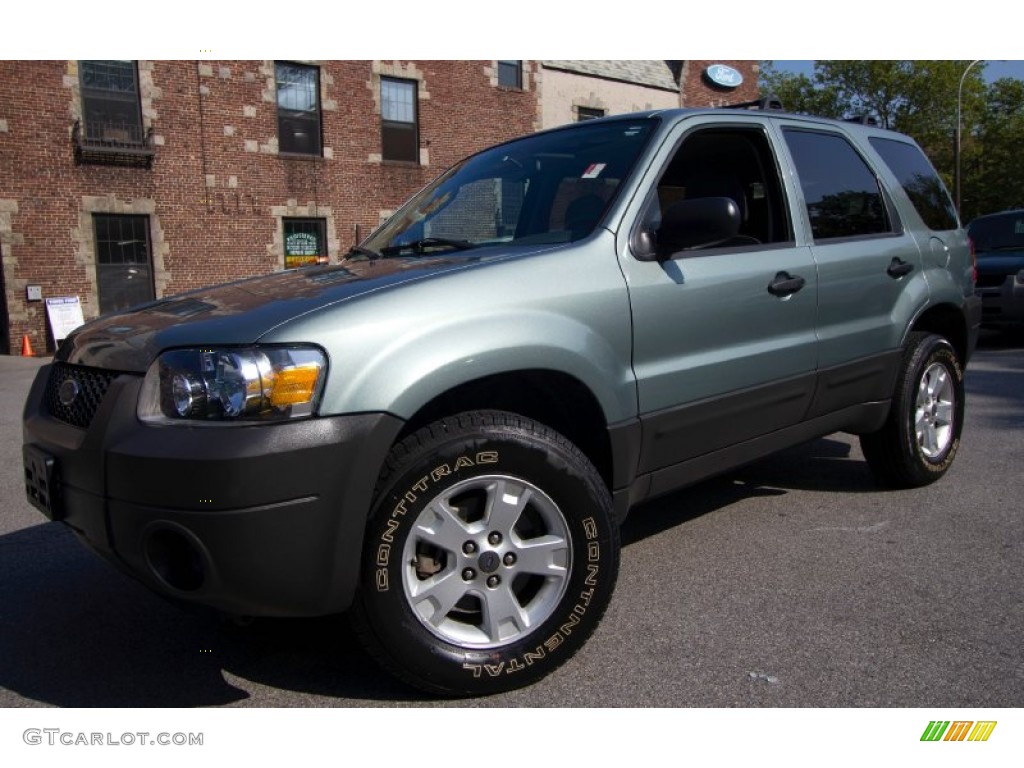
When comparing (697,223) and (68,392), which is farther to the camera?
(697,223)

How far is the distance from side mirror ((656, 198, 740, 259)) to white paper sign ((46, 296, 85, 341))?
579 inches

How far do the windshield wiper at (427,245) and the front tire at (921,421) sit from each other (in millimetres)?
2463

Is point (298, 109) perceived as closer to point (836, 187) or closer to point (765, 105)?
point (765, 105)

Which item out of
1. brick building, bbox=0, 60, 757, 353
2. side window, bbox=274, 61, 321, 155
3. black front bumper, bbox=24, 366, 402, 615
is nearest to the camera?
black front bumper, bbox=24, 366, 402, 615

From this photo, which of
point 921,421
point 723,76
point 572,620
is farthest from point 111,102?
point 723,76

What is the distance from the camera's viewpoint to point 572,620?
258cm

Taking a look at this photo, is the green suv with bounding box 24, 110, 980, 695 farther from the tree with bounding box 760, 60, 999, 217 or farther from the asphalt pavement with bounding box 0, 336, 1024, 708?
the tree with bounding box 760, 60, 999, 217

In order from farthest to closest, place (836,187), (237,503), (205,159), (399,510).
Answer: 1. (205,159)
2. (836,187)
3. (399,510)
4. (237,503)

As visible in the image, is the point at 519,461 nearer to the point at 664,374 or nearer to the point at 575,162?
the point at 664,374

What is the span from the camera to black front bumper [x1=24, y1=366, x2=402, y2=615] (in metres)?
2.08

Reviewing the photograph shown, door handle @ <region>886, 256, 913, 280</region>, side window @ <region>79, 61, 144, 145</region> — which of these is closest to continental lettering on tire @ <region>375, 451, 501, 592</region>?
door handle @ <region>886, 256, 913, 280</region>

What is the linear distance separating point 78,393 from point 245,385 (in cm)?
76

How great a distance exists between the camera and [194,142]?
1636 centimetres

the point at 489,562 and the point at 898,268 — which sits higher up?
the point at 898,268
